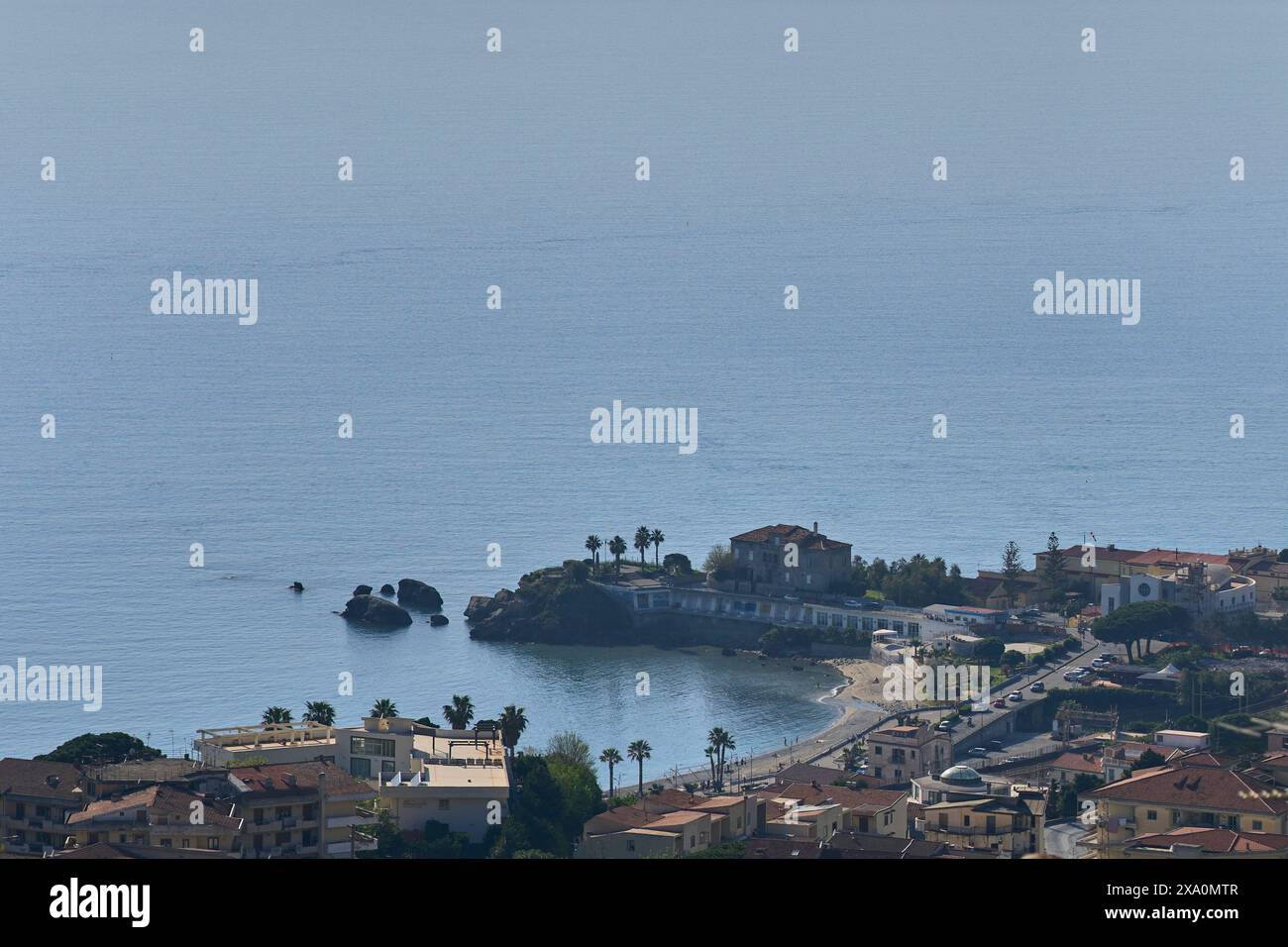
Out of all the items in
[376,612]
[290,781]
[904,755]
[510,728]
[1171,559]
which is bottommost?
[904,755]

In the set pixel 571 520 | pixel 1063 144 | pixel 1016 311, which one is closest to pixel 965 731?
pixel 571 520

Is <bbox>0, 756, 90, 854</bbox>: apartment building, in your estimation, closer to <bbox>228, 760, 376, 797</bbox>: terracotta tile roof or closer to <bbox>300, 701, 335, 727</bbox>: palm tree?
<bbox>228, 760, 376, 797</bbox>: terracotta tile roof

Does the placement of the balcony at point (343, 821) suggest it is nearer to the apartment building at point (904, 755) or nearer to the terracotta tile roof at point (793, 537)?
the apartment building at point (904, 755)

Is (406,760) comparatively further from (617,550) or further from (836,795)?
(617,550)

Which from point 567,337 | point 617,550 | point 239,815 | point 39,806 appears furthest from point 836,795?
point 567,337

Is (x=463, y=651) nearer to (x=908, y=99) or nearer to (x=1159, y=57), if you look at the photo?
(x=908, y=99)

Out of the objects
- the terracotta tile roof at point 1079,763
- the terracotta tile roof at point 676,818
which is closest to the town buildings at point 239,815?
the terracotta tile roof at point 676,818

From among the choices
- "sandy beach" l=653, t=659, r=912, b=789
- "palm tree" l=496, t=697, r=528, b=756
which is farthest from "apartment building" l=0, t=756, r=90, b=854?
"sandy beach" l=653, t=659, r=912, b=789
